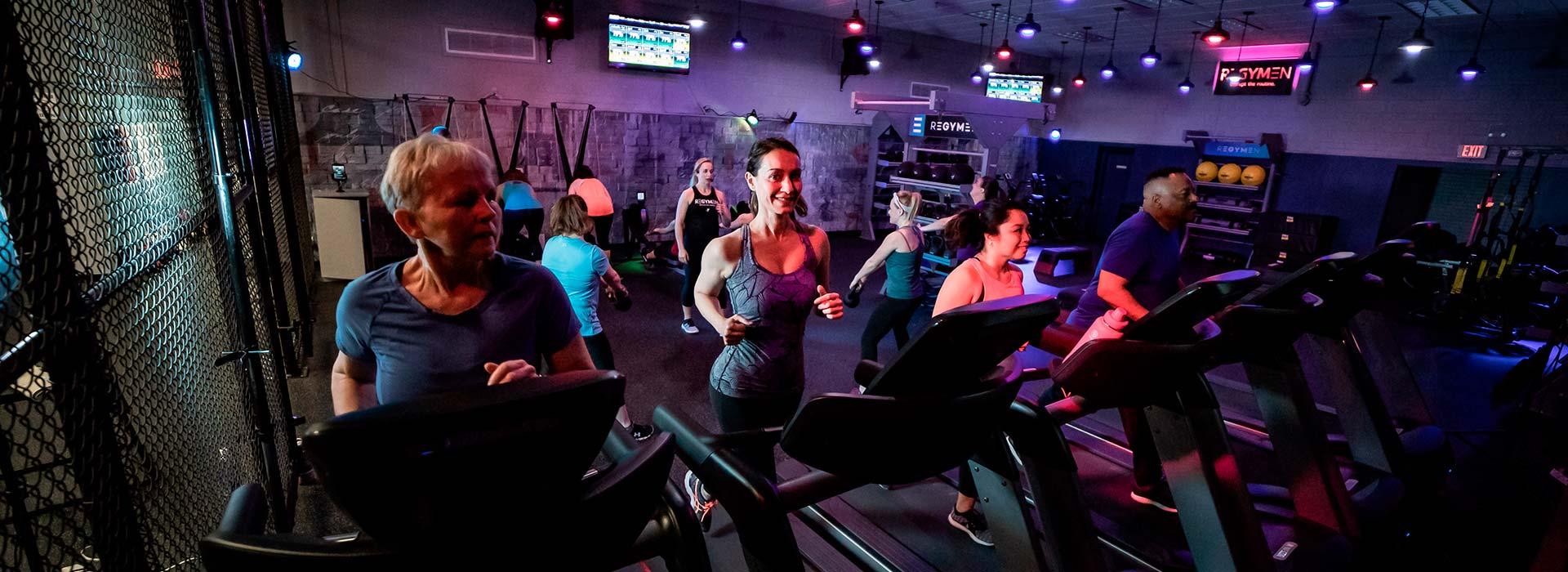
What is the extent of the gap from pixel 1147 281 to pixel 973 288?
1.13 meters

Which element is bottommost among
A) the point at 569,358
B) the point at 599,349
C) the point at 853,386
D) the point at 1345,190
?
the point at 853,386

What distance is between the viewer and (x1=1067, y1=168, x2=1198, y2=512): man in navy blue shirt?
323 centimetres

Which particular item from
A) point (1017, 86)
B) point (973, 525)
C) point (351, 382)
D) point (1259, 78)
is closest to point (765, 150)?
point (351, 382)

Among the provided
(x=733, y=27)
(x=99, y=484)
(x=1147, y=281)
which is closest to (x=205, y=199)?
(x=99, y=484)

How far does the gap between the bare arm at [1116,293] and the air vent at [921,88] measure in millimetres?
9697

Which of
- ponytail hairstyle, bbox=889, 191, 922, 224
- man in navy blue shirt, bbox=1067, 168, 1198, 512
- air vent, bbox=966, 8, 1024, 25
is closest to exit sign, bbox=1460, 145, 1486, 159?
air vent, bbox=966, 8, 1024, 25

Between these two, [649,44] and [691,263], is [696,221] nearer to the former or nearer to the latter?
[691,263]

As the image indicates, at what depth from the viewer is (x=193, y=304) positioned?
2383 millimetres

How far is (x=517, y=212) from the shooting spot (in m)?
7.18

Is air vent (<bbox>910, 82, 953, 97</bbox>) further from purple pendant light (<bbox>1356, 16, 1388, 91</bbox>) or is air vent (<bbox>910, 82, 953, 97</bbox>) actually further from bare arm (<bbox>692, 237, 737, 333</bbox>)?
bare arm (<bbox>692, 237, 737, 333</bbox>)

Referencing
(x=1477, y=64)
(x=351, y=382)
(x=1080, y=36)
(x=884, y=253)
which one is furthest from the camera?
(x=1080, y=36)

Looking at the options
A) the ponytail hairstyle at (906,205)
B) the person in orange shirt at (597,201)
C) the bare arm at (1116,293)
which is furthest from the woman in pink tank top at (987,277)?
the person in orange shirt at (597,201)

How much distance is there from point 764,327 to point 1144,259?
2022 millimetres

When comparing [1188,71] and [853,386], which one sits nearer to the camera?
[853,386]
